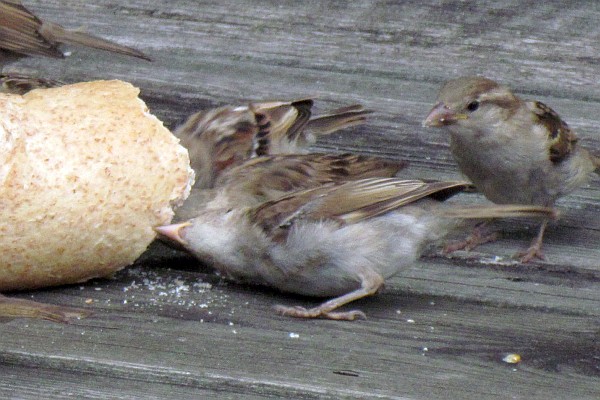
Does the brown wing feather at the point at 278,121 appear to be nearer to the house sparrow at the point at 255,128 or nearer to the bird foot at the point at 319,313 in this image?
the house sparrow at the point at 255,128

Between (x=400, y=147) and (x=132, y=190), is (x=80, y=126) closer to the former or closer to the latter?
(x=132, y=190)

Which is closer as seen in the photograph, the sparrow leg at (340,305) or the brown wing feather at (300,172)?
the sparrow leg at (340,305)

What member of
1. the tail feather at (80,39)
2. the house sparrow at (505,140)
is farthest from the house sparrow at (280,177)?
the tail feather at (80,39)

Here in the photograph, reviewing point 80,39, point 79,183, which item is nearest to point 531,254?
point 79,183

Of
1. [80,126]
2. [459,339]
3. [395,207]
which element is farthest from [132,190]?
[459,339]

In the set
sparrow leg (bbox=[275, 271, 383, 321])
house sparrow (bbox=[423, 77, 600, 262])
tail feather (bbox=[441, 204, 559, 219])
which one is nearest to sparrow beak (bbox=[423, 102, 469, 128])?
house sparrow (bbox=[423, 77, 600, 262])
